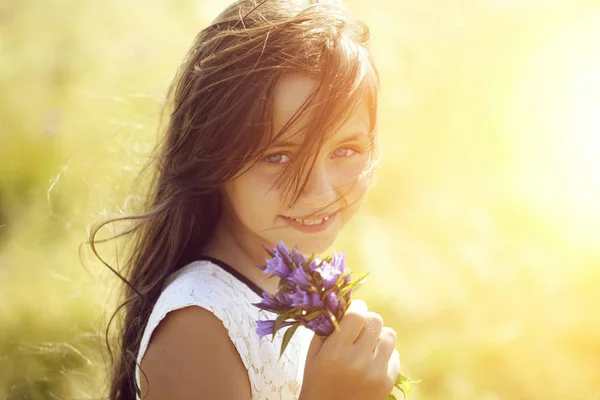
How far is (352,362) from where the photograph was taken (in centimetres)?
159

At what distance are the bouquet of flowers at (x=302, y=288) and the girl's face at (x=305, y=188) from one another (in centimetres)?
38

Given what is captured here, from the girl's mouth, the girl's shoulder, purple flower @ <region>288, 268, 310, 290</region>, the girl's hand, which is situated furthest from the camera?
the girl's mouth

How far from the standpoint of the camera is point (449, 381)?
10.6 feet

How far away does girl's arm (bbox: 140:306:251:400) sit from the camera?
64.4 inches

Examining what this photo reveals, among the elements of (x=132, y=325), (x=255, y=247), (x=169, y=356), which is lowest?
(x=132, y=325)

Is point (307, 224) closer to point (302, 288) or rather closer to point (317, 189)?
point (317, 189)

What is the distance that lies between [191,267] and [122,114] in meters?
1.77

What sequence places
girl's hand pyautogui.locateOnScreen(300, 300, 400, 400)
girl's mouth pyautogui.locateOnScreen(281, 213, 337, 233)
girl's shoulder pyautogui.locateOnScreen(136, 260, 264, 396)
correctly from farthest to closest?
girl's mouth pyautogui.locateOnScreen(281, 213, 337, 233), girl's shoulder pyautogui.locateOnScreen(136, 260, 264, 396), girl's hand pyautogui.locateOnScreen(300, 300, 400, 400)

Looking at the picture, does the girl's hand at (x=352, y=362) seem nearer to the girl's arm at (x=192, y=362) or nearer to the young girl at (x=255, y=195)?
the young girl at (x=255, y=195)

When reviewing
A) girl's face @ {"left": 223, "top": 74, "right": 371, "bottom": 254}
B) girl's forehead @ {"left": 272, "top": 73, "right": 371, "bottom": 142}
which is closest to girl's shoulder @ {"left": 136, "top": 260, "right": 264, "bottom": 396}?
girl's face @ {"left": 223, "top": 74, "right": 371, "bottom": 254}

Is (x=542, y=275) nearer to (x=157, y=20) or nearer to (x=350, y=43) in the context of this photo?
(x=350, y=43)

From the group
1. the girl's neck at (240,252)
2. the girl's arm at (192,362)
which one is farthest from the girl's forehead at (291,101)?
the girl's arm at (192,362)

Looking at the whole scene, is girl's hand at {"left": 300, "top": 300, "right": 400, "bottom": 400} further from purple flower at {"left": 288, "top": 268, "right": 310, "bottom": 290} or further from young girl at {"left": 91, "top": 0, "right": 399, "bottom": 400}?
purple flower at {"left": 288, "top": 268, "right": 310, "bottom": 290}

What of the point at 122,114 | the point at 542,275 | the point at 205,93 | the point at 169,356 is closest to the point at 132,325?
the point at 169,356
